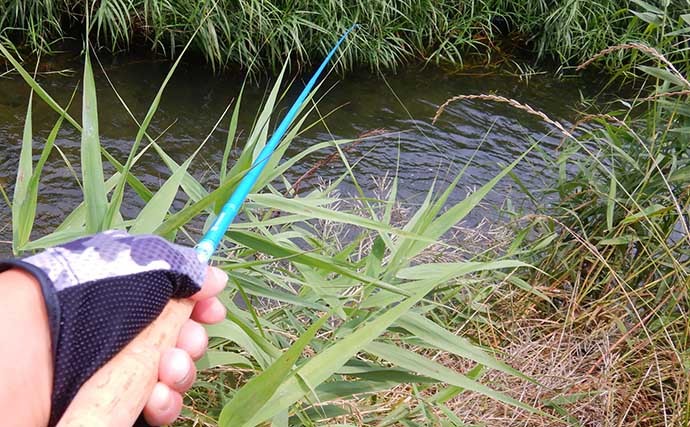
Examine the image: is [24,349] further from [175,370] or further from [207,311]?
[207,311]

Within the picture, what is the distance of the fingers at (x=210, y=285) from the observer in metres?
0.94

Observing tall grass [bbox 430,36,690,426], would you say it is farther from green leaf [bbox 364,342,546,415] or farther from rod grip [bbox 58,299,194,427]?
rod grip [bbox 58,299,194,427]

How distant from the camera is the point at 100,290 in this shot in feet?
2.71

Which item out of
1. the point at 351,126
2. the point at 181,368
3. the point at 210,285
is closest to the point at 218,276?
the point at 210,285

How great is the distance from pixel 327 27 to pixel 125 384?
4482 mm

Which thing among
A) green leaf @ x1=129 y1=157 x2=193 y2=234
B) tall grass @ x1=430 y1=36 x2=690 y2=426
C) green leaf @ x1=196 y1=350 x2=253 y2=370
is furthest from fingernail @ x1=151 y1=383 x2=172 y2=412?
tall grass @ x1=430 y1=36 x2=690 y2=426

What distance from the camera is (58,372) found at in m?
0.77

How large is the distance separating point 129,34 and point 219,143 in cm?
130

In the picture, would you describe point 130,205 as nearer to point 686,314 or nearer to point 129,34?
point 129,34

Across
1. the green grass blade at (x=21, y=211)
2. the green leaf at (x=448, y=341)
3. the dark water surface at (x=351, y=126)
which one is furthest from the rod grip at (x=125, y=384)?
the dark water surface at (x=351, y=126)

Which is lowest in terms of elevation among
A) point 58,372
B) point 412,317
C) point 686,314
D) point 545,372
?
point 545,372

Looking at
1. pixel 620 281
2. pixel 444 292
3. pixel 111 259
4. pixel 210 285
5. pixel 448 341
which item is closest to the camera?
pixel 111 259

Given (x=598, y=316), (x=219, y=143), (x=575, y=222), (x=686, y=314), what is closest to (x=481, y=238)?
(x=575, y=222)

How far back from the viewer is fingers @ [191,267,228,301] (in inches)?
37.1
